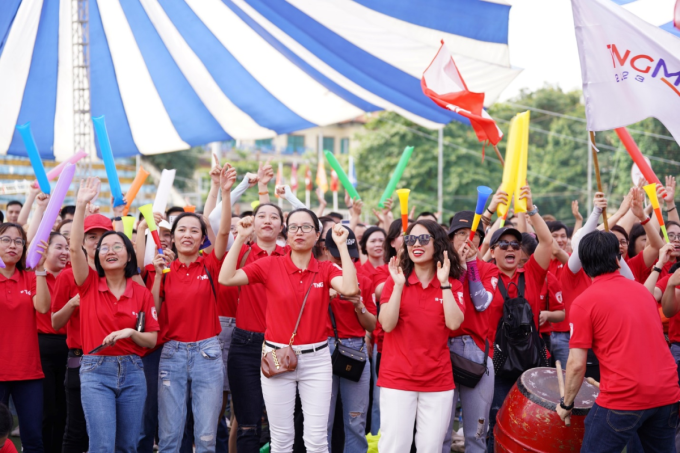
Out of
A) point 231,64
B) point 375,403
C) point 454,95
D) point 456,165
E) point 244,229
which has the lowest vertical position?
point 375,403

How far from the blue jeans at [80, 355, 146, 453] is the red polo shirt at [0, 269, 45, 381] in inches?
19.6

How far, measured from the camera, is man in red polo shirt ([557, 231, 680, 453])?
11.8 feet

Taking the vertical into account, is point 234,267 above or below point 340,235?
below

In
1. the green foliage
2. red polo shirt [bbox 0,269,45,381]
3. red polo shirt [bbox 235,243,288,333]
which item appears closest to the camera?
red polo shirt [bbox 0,269,45,381]

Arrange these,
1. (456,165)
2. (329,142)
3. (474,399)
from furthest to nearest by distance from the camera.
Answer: (329,142) < (456,165) < (474,399)

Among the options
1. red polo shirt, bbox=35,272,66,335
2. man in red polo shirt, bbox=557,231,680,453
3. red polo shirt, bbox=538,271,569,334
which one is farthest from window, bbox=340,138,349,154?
man in red polo shirt, bbox=557,231,680,453

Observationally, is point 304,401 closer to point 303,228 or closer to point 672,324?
point 303,228

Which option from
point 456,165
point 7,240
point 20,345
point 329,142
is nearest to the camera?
point 20,345

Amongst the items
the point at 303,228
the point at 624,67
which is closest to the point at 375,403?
the point at 303,228

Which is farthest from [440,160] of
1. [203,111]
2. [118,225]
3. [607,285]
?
[607,285]

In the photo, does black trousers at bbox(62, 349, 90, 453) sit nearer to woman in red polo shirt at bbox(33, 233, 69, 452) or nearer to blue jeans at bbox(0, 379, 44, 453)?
blue jeans at bbox(0, 379, 44, 453)

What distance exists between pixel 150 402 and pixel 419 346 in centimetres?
193

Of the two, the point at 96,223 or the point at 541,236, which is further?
the point at 96,223

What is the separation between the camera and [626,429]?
3.61 m
